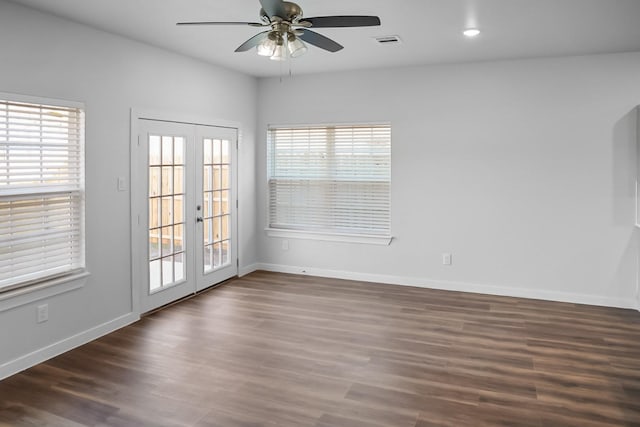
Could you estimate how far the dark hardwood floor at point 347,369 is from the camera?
281cm

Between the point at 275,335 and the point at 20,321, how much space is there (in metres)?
1.91

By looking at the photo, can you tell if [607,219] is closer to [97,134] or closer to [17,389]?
[97,134]

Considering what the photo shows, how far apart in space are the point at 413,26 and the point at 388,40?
470 mm


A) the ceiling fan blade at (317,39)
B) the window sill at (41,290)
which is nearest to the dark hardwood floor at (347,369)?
the window sill at (41,290)

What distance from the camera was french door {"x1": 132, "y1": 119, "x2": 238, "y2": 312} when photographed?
4602mm

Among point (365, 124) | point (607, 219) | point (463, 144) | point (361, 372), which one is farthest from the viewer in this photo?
point (365, 124)

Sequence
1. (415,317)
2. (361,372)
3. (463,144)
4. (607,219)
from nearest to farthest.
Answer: (361,372) → (415,317) → (607,219) → (463,144)

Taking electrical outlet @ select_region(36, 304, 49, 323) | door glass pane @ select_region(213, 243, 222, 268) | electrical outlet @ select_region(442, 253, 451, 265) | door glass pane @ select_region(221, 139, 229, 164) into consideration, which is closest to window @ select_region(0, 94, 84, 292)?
electrical outlet @ select_region(36, 304, 49, 323)

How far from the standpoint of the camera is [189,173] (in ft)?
16.8

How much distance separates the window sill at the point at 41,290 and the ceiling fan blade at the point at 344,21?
268 centimetres

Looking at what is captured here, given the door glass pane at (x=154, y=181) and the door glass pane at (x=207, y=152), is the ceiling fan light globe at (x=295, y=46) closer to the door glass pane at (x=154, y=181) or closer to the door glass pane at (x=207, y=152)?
the door glass pane at (x=154, y=181)

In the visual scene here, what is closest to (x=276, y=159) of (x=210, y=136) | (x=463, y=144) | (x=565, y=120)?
(x=210, y=136)

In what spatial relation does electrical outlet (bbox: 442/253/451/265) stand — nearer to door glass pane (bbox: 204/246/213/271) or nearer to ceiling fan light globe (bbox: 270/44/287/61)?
door glass pane (bbox: 204/246/213/271)

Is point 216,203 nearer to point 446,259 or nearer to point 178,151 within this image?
point 178,151
